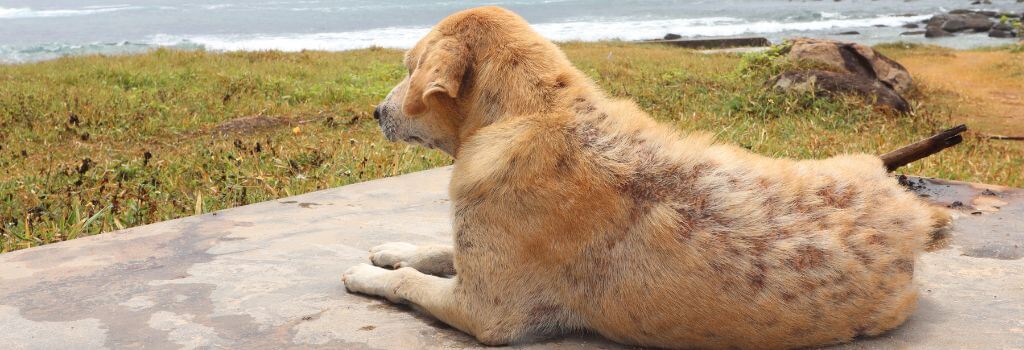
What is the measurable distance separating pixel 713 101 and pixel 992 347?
9.90 meters

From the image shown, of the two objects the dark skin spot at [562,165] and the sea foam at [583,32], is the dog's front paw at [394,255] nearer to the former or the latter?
the dark skin spot at [562,165]

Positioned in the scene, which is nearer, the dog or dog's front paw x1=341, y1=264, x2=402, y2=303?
the dog

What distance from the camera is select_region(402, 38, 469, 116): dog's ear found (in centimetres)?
Answer: 405

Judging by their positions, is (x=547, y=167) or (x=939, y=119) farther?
(x=939, y=119)

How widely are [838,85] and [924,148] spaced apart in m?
7.55

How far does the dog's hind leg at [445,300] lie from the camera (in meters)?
3.80

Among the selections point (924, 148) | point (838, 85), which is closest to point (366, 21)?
point (838, 85)

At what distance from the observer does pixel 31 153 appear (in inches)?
413

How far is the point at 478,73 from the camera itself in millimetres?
4102

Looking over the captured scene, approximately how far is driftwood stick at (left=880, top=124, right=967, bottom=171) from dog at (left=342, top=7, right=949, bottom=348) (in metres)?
1.81

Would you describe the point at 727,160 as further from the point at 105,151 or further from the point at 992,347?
the point at 105,151

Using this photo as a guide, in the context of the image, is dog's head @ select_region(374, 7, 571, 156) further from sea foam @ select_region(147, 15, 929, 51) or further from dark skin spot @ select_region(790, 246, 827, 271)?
sea foam @ select_region(147, 15, 929, 51)

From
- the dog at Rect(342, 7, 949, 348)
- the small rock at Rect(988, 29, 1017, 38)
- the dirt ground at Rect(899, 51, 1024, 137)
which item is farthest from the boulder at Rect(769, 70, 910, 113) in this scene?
the small rock at Rect(988, 29, 1017, 38)

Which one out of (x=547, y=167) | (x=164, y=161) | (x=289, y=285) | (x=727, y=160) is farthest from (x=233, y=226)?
(x=164, y=161)
